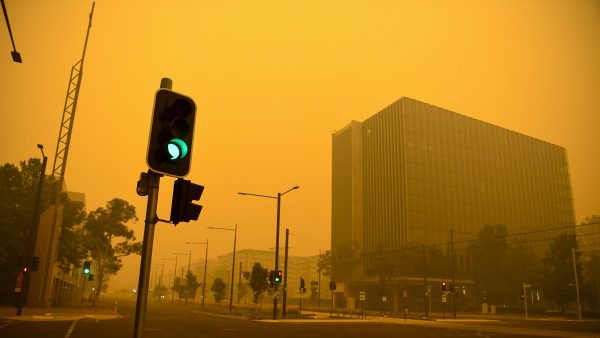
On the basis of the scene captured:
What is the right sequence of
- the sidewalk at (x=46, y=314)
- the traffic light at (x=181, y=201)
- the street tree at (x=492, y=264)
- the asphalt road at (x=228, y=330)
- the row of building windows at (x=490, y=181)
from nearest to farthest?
the traffic light at (x=181, y=201), the asphalt road at (x=228, y=330), the sidewalk at (x=46, y=314), the street tree at (x=492, y=264), the row of building windows at (x=490, y=181)

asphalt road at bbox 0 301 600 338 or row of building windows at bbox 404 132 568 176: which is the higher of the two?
row of building windows at bbox 404 132 568 176

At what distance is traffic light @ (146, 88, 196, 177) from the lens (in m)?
5.03

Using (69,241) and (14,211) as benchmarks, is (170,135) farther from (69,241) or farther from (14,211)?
(69,241)

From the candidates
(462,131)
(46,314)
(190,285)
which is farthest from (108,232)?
(462,131)

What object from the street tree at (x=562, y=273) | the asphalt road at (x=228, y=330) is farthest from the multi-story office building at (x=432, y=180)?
the asphalt road at (x=228, y=330)

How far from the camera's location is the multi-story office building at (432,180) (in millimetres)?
102000

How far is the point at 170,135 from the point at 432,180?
105 m

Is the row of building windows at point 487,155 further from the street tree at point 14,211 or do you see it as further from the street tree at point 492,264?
the street tree at point 14,211

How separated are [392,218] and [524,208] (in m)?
43.4

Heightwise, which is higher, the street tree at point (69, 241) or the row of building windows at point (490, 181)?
the row of building windows at point (490, 181)

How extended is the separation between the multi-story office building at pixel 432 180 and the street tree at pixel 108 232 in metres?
47.5

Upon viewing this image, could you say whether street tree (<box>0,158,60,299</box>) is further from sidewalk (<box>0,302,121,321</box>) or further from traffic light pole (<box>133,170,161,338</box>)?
traffic light pole (<box>133,170,161,338</box>)

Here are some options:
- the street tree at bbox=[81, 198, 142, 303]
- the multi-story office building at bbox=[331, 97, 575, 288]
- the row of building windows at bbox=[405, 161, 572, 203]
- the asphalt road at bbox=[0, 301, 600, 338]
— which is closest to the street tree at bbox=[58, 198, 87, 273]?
the street tree at bbox=[81, 198, 142, 303]

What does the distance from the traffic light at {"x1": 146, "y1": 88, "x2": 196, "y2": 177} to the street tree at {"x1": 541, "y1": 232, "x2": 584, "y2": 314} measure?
69693 millimetres
